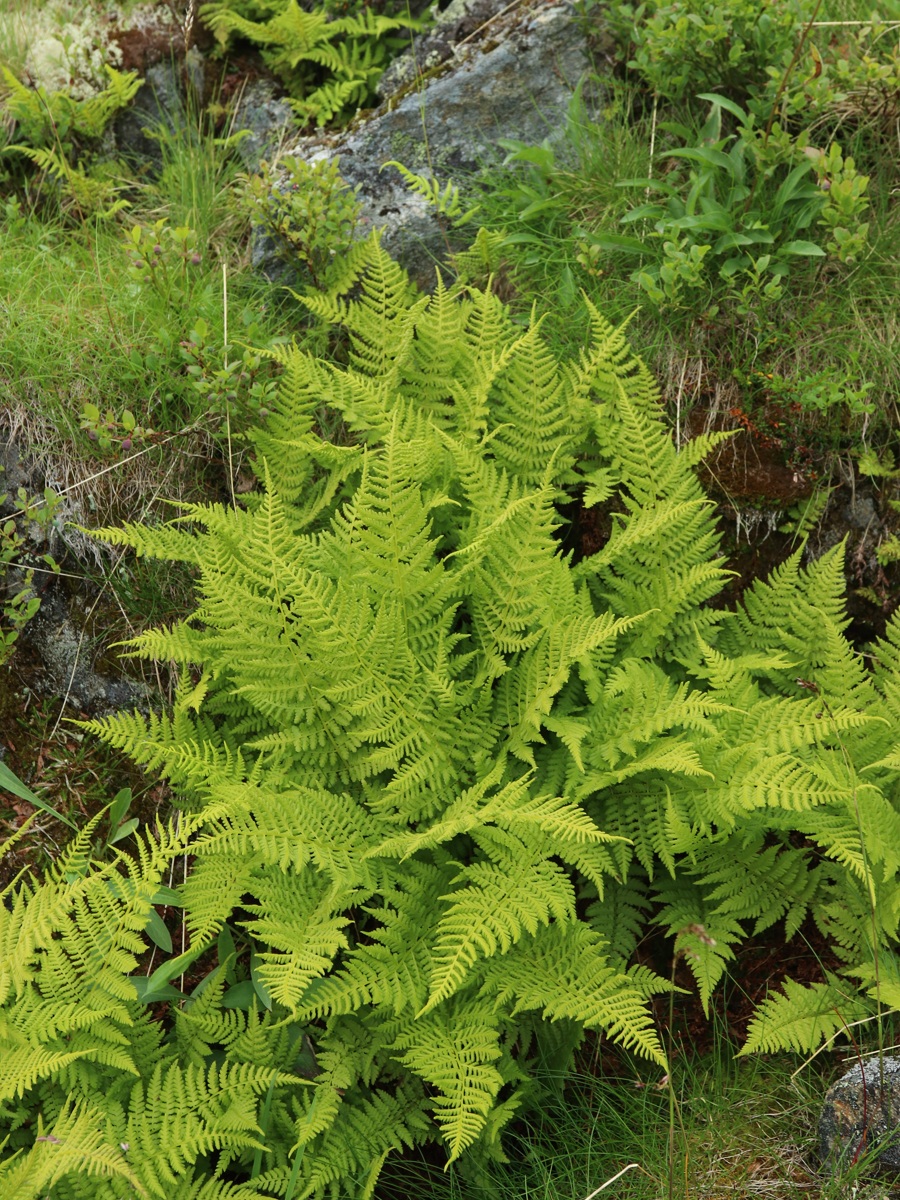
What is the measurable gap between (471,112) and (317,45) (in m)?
0.88

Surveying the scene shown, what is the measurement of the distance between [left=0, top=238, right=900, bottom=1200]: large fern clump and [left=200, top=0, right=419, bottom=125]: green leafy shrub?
5.48ft

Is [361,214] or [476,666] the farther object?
[361,214]

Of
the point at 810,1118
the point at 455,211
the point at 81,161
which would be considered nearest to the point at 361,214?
the point at 455,211

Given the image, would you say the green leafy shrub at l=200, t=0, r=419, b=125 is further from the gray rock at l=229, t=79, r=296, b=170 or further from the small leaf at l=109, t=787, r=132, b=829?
the small leaf at l=109, t=787, r=132, b=829

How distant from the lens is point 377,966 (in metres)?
2.90

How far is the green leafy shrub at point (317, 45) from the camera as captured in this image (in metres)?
4.44

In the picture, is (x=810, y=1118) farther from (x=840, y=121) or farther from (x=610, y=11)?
(x=610, y=11)

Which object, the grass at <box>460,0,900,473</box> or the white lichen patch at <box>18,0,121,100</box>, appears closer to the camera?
the grass at <box>460,0,900,473</box>

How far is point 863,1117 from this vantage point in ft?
9.11

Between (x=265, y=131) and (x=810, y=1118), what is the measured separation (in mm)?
4417

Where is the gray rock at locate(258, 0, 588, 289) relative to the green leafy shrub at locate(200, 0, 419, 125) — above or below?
below

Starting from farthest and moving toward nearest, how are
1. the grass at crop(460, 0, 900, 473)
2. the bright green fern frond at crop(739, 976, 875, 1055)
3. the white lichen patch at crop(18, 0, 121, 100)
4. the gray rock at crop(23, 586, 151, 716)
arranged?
the white lichen patch at crop(18, 0, 121, 100) < the grass at crop(460, 0, 900, 473) < the gray rock at crop(23, 586, 151, 716) < the bright green fern frond at crop(739, 976, 875, 1055)

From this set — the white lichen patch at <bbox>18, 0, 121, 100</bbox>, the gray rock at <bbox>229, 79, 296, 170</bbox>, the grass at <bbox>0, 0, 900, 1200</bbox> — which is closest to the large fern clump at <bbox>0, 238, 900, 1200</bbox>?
the grass at <bbox>0, 0, 900, 1200</bbox>

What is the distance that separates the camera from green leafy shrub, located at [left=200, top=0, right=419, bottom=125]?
14.6ft
